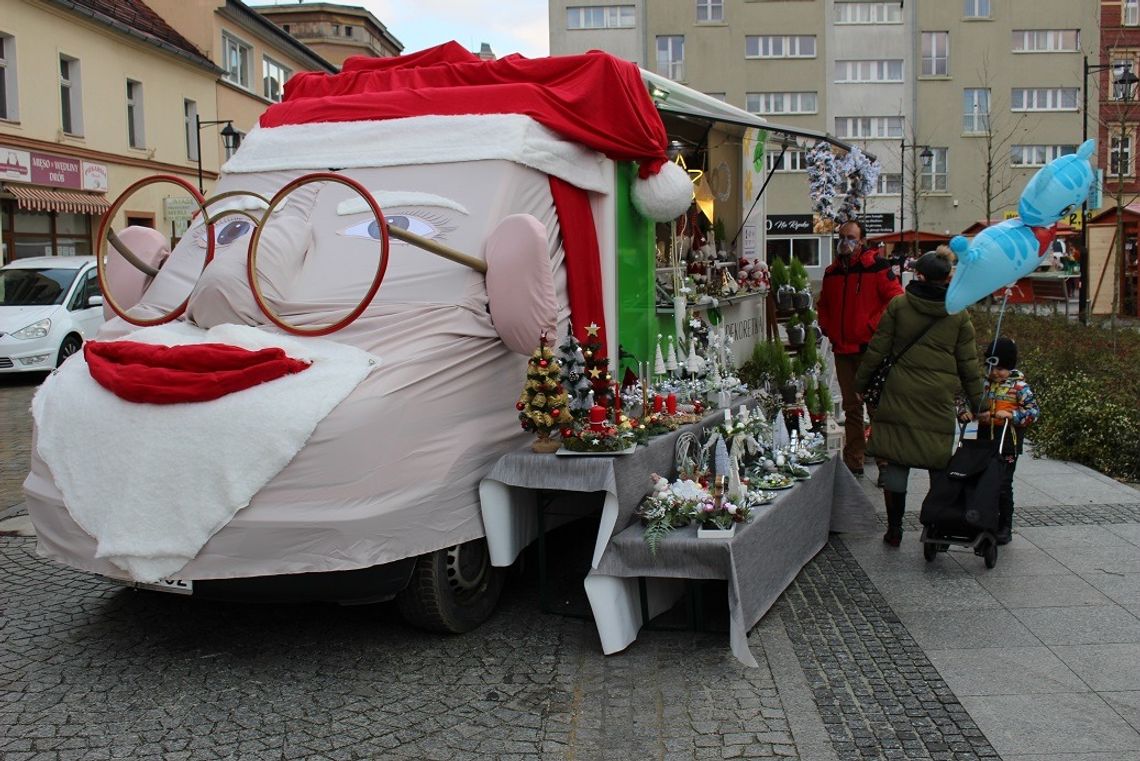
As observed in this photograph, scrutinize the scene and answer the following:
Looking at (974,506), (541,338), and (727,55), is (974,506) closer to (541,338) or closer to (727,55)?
(541,338)

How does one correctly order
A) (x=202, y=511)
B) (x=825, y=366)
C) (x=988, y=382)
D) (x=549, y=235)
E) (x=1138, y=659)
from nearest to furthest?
(x=202, y=511), (x=1138, y=659), (x=549, y=235), (x=988, y=382), (x=825, y=366)

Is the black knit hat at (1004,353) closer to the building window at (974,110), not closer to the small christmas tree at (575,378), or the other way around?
the small christmas tree at (575,378)

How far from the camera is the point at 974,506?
6348 millimetres

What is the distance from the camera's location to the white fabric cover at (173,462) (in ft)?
15.0

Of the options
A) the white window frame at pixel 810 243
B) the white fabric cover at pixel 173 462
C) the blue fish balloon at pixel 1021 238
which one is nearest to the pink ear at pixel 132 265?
the white fabric cover at pixel 173 462

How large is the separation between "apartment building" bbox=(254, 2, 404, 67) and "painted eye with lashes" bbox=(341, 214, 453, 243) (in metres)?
58.2

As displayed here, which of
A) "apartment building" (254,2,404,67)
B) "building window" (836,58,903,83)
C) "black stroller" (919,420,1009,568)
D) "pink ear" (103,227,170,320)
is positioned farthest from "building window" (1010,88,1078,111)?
"pink ear" (103,227,170,320)

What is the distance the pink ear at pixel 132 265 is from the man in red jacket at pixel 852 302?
16.0 feet

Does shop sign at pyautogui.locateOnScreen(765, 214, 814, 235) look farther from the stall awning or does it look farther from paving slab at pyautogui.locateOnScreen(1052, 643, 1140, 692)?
paving slab at pyautogui.locateOnScreen(1052, 643, 1140, 692)

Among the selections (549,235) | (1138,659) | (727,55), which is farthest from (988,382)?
(727,55)

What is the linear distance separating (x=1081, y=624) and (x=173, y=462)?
4.20 m

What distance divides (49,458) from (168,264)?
182cm

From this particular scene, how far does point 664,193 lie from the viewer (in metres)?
7.12

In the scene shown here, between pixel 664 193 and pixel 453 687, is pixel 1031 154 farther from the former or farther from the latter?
pixel 453 687
